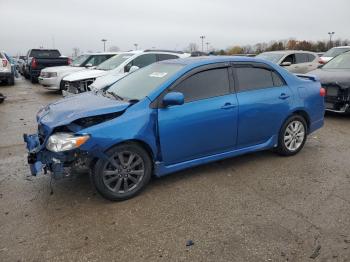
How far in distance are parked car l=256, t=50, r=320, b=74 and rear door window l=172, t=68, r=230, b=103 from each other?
8413 mm

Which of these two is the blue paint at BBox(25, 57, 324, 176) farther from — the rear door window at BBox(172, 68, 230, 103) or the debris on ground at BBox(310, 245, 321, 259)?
the debris on ground at BBox(310, 245, 321, 259)

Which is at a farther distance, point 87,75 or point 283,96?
point 87,75

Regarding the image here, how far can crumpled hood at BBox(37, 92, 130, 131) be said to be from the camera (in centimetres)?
395

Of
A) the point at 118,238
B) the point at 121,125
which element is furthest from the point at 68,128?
the point at 118,238

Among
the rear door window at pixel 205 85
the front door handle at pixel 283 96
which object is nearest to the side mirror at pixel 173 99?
the rear door window at pixel 205 85

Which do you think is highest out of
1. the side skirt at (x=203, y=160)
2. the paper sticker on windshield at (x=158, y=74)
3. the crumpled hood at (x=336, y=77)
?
the paper sticker on windshield at (x=158, y=74)

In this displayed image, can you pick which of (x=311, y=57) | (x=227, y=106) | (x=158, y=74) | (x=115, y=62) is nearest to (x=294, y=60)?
(x=311, y=57)

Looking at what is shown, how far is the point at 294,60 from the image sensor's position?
13039 mm

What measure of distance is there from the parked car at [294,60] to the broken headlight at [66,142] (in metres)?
10.2

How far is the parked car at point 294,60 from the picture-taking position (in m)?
12.7

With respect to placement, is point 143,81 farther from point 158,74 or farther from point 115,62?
point 115,62

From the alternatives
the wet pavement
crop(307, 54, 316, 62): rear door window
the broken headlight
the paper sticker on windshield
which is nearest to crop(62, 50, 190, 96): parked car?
crop(307, 54, 316, 62): rear door window

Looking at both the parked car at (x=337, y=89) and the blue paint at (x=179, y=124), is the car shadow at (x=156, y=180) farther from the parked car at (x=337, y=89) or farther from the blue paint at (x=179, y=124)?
the parked car at (x=337, y=89)

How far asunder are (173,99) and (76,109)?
118 centimetres
